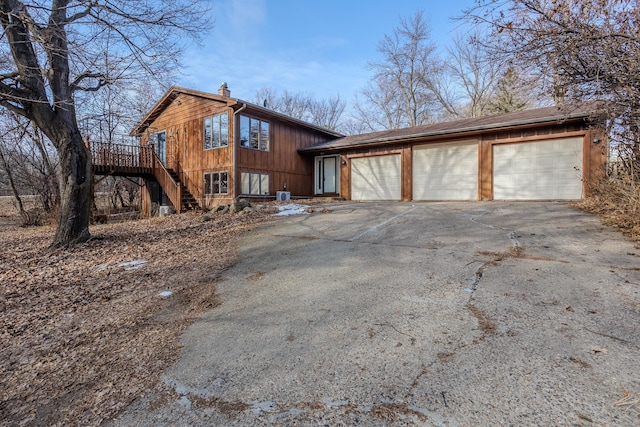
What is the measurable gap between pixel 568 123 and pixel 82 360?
1290cm

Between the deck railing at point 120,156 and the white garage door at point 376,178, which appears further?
the white garage door at point 376,178

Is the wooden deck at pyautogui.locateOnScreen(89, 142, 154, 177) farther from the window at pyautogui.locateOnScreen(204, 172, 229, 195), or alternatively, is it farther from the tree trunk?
the tree trunk

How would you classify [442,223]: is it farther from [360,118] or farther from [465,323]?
[360,118]

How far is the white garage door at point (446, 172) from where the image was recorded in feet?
38.7

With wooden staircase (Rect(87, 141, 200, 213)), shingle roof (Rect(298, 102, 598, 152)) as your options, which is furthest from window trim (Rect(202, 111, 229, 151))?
shingle roof (Rect(298, 102, 598, 152))

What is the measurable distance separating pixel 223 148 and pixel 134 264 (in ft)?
29.8

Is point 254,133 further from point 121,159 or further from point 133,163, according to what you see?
point 121,159

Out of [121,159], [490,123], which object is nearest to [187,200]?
[121,159]

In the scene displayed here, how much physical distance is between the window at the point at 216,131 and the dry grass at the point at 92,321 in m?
8.09

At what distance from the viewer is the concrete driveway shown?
1650 millimetres

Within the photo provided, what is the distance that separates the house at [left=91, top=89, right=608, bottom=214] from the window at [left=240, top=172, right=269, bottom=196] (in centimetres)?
4

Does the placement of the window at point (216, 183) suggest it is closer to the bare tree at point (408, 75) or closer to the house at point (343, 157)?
the house at point (343, 157)

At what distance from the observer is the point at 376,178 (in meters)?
14.0

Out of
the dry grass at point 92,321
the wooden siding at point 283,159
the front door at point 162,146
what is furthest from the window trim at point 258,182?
the dry grass at point 92,321
